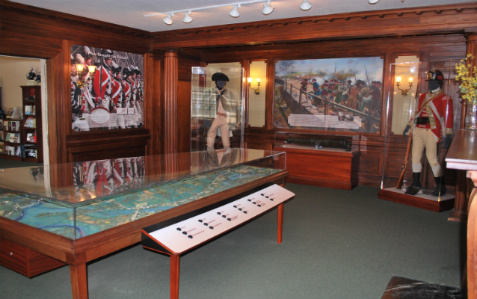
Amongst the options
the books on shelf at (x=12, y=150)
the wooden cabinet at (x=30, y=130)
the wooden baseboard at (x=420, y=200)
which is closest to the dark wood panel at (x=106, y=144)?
the wooden cabinet at (x=30, y=130)

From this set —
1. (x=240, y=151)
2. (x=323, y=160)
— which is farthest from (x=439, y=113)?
(x=240, y=151)

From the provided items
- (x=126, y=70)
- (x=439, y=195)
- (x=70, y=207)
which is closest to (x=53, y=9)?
(x=126, y=70)

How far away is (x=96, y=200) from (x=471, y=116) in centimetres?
485

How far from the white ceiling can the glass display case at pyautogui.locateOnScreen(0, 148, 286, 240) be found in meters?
2.80

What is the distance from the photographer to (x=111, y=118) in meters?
7.21

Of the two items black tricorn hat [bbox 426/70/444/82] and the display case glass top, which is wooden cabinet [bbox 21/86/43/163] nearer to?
the display case glass top

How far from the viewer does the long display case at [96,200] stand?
2162mm

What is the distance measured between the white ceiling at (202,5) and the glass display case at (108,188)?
280 cm

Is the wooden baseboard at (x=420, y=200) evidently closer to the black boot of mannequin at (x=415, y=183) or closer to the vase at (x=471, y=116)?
the black boot of mannequin at (x=415, y=183)

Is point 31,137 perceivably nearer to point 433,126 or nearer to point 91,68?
point 91,68

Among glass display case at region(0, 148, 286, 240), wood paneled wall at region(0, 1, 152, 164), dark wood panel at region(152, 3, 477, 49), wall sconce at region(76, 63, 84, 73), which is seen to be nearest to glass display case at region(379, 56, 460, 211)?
dark wood panel at region(152, 3, 477, 49)

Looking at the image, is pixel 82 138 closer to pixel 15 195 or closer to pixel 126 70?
pixel 126 70

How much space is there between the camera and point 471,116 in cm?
491

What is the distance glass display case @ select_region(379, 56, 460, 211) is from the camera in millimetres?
5891
